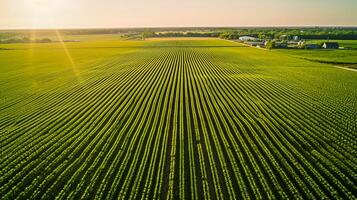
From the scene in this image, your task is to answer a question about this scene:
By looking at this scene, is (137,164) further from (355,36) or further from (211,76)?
(355,36)

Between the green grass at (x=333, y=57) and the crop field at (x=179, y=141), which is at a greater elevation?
the crop field at (x=179, y=141)

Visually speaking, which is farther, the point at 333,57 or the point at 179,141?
the point at 333,57

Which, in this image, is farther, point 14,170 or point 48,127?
point 48,127

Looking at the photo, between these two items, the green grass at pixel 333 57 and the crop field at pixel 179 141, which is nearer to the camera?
the crop field at pixel 179 141

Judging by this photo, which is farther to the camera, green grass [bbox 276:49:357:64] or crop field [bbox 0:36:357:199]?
green grass [bbox 276:49:357:64]

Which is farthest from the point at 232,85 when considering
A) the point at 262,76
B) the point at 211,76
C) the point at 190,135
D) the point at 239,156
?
the point at 239,156

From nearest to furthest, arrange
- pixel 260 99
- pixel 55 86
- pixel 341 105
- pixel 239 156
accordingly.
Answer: pixel 239 156 → pixel 341 105 → pixel 260 99 → pixel 55 86

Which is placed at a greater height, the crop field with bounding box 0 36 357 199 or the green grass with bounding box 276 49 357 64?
the crop field with bounding box 0 36 357 199

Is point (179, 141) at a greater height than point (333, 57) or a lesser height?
greater
